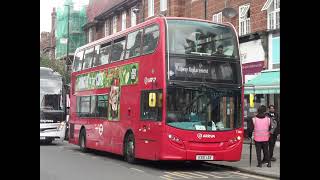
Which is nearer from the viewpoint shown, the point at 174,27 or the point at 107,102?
the point at 174,27

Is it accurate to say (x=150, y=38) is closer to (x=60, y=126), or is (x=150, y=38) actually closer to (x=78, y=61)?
(x=78, y=61)

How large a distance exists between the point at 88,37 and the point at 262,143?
39.7m

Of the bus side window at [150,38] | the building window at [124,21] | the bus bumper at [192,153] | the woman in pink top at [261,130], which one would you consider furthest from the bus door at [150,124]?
the building window at [124,21]

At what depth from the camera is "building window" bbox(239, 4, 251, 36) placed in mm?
26078

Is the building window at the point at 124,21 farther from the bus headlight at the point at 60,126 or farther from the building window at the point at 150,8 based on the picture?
the bus headlight at the point at 60,126

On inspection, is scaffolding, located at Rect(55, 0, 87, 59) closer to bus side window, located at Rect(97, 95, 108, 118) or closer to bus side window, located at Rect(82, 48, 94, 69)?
bus side window, located at Rect(82, 48, 94, 69)

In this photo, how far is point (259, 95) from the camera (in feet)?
81.3

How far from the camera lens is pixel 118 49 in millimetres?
16422

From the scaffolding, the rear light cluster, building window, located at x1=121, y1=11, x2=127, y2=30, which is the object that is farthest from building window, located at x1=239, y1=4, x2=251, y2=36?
the scaffolding

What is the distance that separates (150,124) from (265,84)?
381 inches

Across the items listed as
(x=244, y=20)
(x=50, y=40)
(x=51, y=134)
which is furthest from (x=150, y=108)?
(x=50, y=40)
